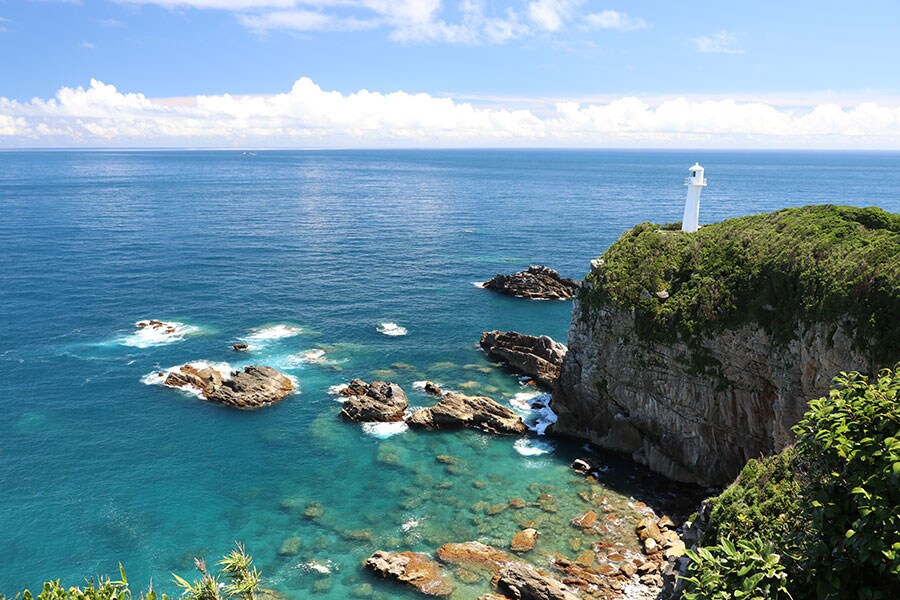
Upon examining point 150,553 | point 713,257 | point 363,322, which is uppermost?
point 713,257

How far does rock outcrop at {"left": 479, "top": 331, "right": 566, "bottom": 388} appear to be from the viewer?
6769 centimetres

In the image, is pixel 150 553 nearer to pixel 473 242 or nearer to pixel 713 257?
pixel 713 257

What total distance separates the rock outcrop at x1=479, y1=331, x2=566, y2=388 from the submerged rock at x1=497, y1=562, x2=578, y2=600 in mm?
28793

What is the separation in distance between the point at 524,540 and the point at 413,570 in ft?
27.5

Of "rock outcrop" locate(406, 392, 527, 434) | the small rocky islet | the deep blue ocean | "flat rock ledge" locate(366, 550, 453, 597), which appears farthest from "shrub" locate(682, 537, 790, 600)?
"rock outcrop" locate(406, 392, 527, 434)

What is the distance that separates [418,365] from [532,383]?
14.1 m

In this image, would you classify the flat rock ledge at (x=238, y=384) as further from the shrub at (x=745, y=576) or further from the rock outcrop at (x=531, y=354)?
the shrub at (x=745, y=576)

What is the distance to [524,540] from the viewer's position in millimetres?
42250

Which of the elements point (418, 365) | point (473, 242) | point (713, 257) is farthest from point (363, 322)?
point (473, 242)

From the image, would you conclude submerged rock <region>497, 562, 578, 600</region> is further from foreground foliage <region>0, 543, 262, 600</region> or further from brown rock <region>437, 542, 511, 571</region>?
foreground foliage <region>0, 543, 262, 600</region>

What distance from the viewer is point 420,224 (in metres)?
164

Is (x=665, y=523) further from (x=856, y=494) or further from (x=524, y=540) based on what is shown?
(x=856, y=494)

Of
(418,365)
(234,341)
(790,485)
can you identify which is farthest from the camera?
(234,341)

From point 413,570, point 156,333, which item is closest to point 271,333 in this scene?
point 156,333
